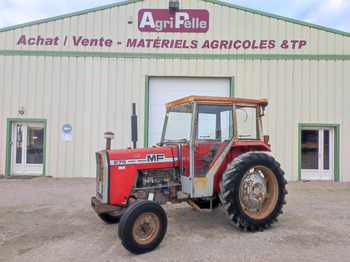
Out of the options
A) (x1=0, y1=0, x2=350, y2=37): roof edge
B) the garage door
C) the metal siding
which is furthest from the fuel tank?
the metal siding

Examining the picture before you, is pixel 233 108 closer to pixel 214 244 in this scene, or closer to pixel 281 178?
pixel 281 178

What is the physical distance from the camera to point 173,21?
10539mm

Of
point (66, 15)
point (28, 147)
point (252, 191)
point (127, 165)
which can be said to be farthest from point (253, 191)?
point (66, 15)

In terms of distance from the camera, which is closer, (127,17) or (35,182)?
(35,182)

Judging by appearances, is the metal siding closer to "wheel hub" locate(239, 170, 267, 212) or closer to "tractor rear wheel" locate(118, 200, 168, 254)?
"wheel hub" locate(239, 170, 267, 212)

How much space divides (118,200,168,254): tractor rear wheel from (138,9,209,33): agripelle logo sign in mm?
8257

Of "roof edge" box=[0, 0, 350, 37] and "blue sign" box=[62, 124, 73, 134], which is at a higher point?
"roof edge" box=[0, 0, 350, 37]

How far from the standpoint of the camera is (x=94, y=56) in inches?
415

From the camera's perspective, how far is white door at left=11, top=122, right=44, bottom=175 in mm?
10641

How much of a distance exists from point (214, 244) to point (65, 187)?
6.26 meters

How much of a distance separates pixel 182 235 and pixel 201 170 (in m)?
1.09

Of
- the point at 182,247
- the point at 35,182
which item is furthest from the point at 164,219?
the point at 35,182

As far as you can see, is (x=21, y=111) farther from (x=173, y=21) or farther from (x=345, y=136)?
(x=345, y=136)

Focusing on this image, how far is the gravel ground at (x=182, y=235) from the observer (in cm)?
379
